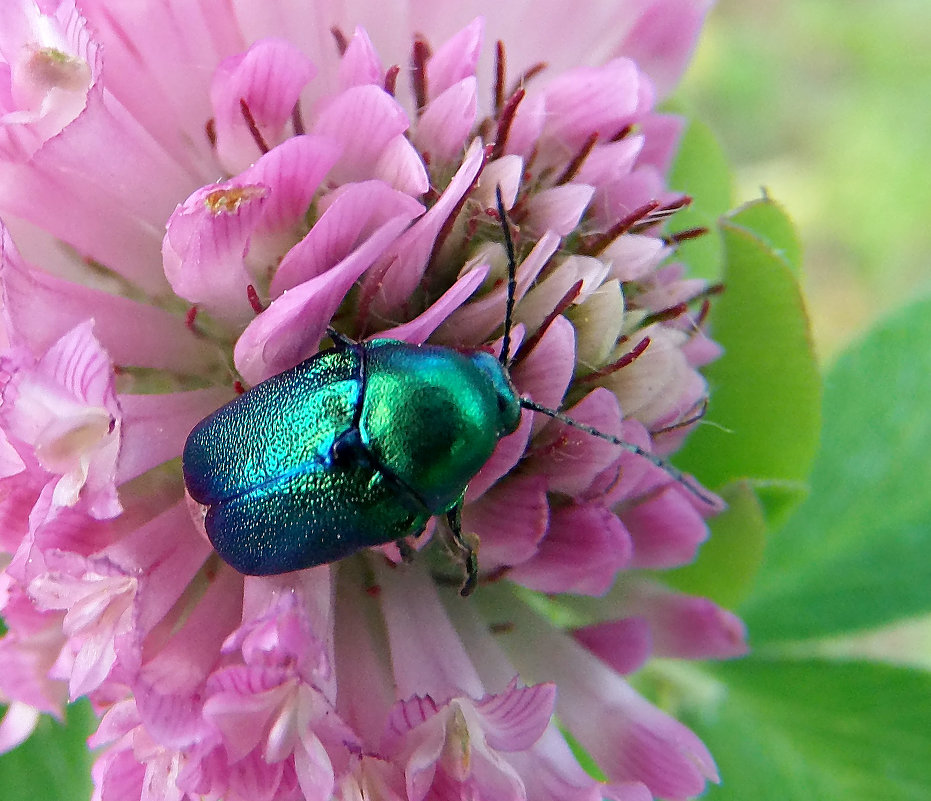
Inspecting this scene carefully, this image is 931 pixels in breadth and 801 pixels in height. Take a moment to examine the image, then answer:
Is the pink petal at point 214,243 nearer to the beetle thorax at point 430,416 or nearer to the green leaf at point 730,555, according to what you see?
the beetle thorax at point 430,416

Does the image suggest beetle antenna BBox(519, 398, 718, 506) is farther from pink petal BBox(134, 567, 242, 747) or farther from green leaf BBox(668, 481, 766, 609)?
pink petal BBox(134, 567, 242, 747)

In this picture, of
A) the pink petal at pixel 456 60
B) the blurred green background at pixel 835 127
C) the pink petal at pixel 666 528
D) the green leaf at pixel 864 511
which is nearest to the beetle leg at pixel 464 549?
the pink petal at pixel 666 528

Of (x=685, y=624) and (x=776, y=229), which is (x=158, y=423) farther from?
(x=776, y=229)

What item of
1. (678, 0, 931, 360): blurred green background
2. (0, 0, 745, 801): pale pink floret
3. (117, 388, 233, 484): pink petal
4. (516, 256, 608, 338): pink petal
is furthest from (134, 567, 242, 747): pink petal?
(678, 0, 931, 360): blurred green background

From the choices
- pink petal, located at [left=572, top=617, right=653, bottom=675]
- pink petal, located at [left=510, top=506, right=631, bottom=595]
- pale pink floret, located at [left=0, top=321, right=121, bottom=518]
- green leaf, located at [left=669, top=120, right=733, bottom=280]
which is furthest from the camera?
green leaf, located at [left=669, top=120, right=733, bottom=280]

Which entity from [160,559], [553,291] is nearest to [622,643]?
[553,291]

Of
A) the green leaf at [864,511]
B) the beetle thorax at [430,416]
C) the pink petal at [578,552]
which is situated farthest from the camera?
the green leaf at [864,511]
